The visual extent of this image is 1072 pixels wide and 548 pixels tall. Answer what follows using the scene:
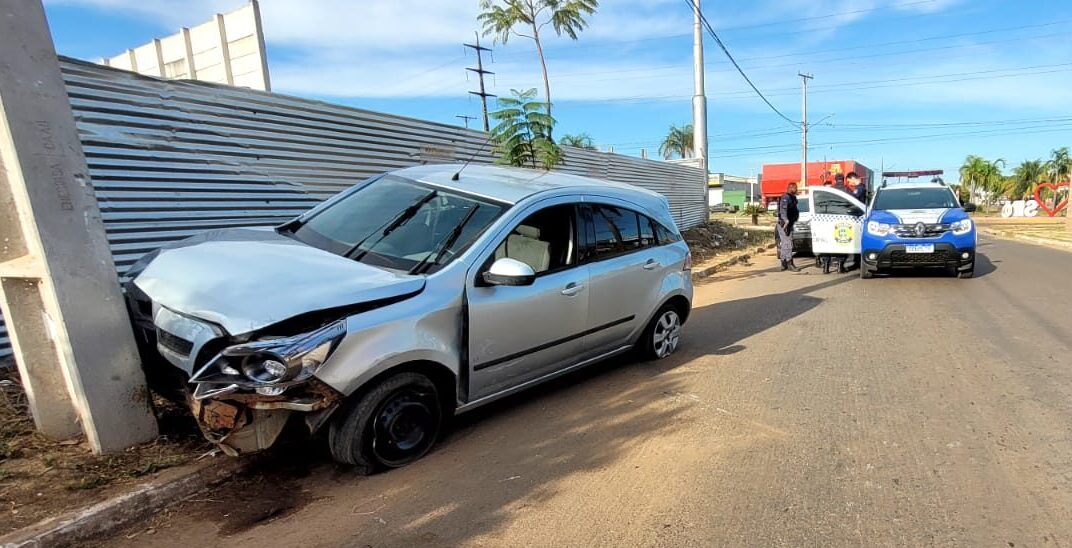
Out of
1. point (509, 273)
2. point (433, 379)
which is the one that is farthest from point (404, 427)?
point (509, 273)

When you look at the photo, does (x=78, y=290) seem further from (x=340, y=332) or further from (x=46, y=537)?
(x=340, y=332)

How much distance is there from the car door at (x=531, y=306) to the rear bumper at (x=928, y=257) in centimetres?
768

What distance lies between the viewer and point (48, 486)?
304cm

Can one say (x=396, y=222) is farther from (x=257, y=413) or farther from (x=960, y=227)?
(x=960, y=227)

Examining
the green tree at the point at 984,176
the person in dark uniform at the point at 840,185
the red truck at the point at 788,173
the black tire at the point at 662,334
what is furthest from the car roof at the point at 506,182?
the green tree at the point at 984,176

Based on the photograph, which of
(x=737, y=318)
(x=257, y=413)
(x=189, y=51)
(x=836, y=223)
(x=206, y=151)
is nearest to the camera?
(x=257, y=413)

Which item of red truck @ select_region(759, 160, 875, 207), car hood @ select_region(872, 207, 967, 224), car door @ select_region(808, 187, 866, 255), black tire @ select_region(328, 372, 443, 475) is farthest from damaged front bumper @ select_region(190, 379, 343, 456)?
red truck @ select_region(759, 160, 875, 207)

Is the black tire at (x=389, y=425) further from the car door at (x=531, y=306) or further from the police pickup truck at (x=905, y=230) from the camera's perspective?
the police pickup truck at (x=905, y=230)

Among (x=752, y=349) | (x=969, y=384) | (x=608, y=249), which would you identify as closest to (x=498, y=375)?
(x=608, y=249)

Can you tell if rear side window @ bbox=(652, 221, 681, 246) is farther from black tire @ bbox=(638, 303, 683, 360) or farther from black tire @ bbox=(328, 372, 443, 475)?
black tire @ bbox=(328, 372, 443, 475)

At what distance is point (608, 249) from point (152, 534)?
3410 mm

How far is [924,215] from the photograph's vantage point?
9.72 meters

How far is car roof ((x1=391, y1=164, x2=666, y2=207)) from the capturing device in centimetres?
425

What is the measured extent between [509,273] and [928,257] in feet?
29.6
